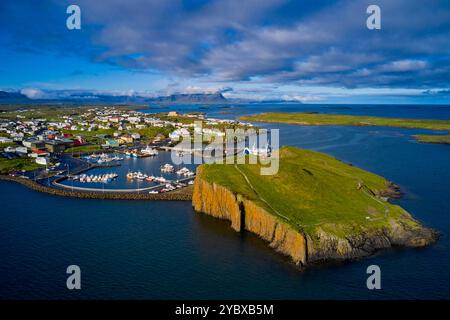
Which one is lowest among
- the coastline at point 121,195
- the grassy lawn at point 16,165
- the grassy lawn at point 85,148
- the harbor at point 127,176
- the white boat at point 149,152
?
the coastline at point 121,195

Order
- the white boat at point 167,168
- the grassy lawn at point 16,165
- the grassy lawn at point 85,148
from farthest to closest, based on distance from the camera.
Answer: the grassy lawn at point 85,148, the white boat at point 167,168, the grassy lawn at point 16,165

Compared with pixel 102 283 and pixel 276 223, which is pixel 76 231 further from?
pixel 276 223

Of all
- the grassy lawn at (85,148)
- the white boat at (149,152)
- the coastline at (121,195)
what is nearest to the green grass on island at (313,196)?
the coastline at (121,195)

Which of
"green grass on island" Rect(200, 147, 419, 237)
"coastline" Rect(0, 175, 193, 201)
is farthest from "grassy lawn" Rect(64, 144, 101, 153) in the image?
"green grass on island" Rect(200, 147, 419, 237)

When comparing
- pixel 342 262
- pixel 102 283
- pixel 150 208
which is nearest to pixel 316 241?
pixel 342 262

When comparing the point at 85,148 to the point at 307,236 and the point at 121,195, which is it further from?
the point at 307,236

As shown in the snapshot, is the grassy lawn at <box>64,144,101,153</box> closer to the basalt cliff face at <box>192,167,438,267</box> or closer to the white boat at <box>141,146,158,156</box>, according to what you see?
the white boat at <box>141,146,158,156</box>

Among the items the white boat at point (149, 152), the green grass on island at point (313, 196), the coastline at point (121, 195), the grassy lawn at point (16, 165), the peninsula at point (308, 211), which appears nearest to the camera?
the peninsula at point (308, 211)

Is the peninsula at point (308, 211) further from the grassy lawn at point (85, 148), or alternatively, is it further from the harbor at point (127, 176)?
the grassy lawn at point (85, 148)
